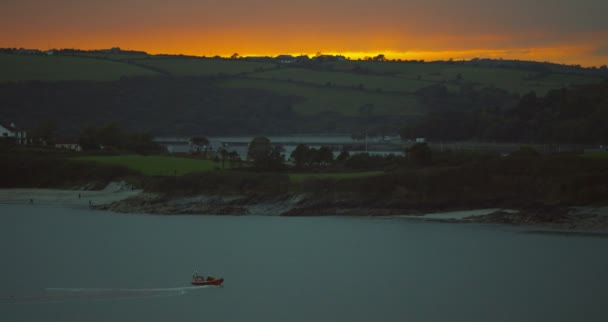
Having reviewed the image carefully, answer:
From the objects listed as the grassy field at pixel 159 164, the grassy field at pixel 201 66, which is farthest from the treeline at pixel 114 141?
the grassy field at pixel 201 66

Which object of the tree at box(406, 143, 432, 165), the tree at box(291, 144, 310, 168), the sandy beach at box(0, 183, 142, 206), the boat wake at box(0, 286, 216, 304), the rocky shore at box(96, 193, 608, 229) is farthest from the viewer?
the tree at box(291, 144, 310, 168)

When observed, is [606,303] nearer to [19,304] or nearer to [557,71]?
[19,304]

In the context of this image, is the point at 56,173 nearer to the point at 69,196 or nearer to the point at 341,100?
the point at 69,196

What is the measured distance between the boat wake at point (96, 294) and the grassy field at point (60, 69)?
10972 centimetres

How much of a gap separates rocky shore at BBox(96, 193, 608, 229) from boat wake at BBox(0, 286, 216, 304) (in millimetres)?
19951

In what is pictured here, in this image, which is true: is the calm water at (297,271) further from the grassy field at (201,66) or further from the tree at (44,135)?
the grassy field at (201,66)

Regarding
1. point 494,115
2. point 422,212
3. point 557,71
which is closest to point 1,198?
point 422,212

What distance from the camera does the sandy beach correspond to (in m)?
62.1

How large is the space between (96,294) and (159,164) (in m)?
36.6

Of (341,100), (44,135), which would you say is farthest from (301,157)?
(341,100)

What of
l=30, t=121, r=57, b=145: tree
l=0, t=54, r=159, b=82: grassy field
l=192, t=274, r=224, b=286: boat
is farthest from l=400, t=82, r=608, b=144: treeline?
l=192, t=274, r=224, b=286: boat

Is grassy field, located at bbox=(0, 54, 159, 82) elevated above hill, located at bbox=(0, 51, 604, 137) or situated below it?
above

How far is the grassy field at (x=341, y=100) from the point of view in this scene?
449 ft

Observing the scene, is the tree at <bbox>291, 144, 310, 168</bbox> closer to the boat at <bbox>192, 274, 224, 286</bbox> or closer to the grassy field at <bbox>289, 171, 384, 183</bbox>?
the grassy field at <bbox>289, 171, 384, 183</bbox>
